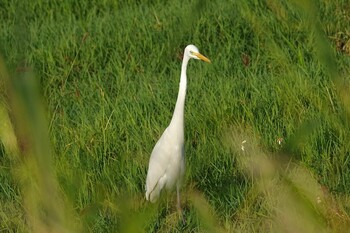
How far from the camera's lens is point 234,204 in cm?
369

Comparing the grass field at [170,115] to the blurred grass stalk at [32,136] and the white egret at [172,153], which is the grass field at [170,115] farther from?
the white egret at [172,153]

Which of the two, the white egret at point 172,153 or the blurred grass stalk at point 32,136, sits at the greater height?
the blurred grass stalk at point 32,136

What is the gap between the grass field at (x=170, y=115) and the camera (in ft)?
2.65

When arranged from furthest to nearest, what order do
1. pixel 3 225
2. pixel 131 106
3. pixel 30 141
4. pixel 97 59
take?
pixel 97 59
pixel 131 106
pixel 3 225
pixel 30 141

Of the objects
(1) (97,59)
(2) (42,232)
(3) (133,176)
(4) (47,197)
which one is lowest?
(1) (97,59)

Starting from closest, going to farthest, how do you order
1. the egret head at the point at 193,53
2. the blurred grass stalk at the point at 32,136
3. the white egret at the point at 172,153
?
the blurred grass stalk at the point at 32,136, the white egret at the point at 172,153, the egret head at the point at 193,53

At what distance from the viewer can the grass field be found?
2.65 ft

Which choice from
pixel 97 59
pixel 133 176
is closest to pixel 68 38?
pixel 97 59

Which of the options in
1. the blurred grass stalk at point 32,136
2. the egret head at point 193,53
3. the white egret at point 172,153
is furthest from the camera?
the egret head at point 193,53

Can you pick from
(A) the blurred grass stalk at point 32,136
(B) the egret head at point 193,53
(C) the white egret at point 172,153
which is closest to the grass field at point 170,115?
(A) the blurred grass stalk at point 32,136

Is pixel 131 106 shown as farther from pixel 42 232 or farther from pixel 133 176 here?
pixel 42 232

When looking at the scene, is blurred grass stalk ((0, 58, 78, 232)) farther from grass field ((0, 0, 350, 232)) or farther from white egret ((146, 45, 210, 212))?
white egret ((146, 45, 210, 212))

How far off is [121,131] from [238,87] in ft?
2.96

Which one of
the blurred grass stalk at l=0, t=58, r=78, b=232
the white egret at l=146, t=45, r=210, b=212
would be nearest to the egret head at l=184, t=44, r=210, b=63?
the white egret at l=146, t=45, r=210, b=212
